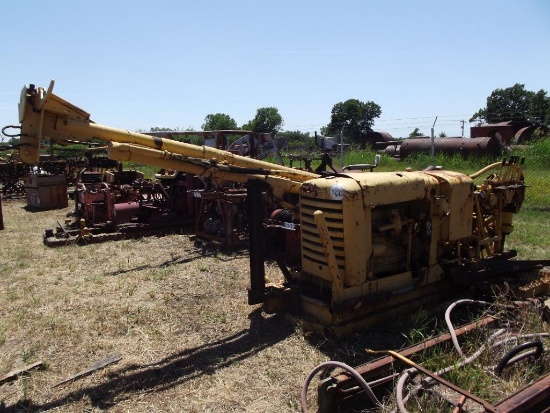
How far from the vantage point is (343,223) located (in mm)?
4121

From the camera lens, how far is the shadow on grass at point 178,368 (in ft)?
11.4

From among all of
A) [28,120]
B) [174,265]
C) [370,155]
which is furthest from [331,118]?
[28,120]

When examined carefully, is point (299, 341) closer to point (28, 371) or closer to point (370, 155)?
point (28, 371)

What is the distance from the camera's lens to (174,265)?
707 cm

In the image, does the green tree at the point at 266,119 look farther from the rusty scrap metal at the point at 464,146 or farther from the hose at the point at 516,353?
the hose at the point at 516,353

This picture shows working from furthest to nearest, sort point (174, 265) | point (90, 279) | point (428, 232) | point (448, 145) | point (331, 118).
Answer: point (331, 118) → point (448, 145) → point (174, 265) → point (90, 279) → point (428, 232)

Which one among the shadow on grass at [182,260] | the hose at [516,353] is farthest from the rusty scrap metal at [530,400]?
the shadow on grass at [182,260]

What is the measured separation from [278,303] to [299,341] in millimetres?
589

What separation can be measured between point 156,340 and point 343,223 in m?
2.14

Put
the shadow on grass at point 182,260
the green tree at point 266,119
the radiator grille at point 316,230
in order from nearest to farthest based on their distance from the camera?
the radiator grille at point 316,230 → the shadow on grass at point 182,260 → the green tree at point 266,119

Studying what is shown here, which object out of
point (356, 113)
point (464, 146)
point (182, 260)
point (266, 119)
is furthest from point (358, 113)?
point (182, 260)

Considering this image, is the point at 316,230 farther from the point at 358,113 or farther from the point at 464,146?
the point at 358,113

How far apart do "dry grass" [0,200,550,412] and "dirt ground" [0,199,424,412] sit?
0.01 m

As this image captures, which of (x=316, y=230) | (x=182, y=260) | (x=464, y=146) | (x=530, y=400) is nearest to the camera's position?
(x=530, y=400)
